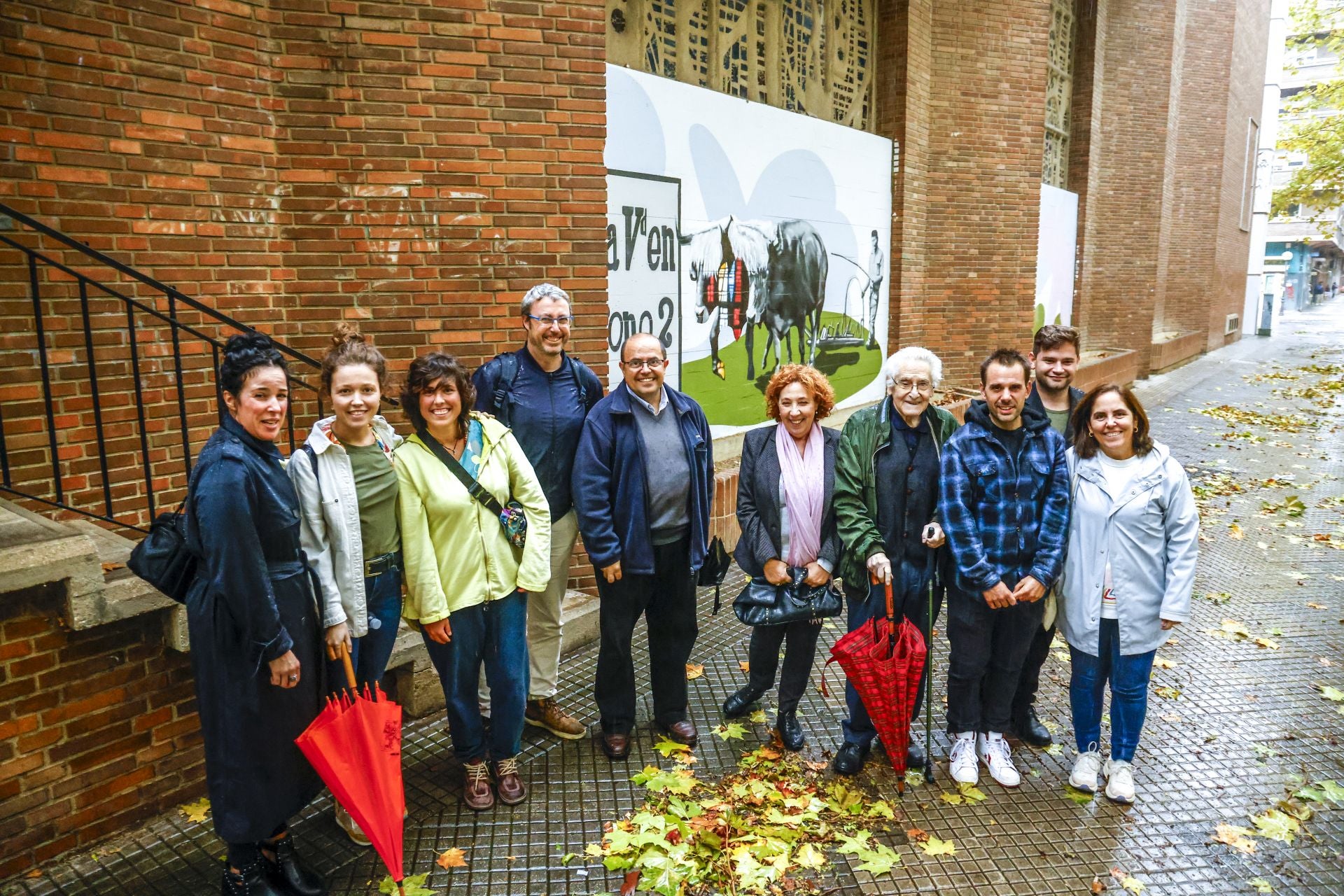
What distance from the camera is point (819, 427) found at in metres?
4.27

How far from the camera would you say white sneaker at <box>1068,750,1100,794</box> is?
4.00 m

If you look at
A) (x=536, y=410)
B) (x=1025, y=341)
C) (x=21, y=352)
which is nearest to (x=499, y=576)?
(x=536, y=410)

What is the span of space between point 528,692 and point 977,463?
247 centimetres

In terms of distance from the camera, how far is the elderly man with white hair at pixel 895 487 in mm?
3965

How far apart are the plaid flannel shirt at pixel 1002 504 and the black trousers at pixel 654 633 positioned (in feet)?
4.15

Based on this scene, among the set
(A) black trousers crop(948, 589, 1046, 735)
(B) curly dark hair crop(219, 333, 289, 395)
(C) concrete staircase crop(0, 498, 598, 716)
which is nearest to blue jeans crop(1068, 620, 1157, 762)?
(A) black trousers crop(948, 589, 1046, 735)

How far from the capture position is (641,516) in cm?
409

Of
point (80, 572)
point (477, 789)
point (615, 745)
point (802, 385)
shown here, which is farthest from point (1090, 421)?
point (80, 572)

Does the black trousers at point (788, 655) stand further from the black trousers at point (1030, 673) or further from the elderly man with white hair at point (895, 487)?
the black trousers at point (1030, 673)

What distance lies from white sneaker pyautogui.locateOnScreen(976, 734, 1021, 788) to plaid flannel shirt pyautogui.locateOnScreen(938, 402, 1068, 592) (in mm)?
821

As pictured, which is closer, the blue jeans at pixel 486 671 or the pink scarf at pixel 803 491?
the blue jeans at pixel 486 671

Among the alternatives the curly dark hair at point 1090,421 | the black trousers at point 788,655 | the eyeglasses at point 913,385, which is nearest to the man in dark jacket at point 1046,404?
the curly dark hair at point 1090,421

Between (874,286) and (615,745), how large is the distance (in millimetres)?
7981

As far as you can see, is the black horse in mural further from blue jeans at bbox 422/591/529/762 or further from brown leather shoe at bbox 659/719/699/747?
blue jeans at bbox 422/591/529/762
